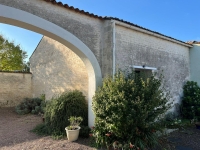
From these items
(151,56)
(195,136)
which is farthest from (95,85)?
(195,136)

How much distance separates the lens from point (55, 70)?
11.5 m

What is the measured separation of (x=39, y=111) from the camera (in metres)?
11.9

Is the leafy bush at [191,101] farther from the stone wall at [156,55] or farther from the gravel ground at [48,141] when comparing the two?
the gravel ground at [48,141]

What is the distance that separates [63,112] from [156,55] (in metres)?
6.21

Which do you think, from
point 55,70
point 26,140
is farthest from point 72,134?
point 55,70

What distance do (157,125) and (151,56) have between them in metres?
4.18

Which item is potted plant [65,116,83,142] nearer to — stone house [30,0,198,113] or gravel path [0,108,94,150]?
gravel path [0,108,94,150]

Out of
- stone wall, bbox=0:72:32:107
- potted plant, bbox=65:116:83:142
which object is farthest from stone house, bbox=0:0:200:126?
stone wall, bbox=0:72:32:107

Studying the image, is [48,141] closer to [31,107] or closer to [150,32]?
[31,107]

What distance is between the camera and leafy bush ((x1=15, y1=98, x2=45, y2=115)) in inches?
469

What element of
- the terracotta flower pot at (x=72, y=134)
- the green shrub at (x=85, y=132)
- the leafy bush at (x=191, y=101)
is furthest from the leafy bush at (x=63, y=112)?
the leafy bush at (x=191, y=101)

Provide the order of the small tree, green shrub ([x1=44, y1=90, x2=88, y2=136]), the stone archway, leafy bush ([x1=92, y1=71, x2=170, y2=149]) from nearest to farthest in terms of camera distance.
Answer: the stone archway → leafy bush ([x1=92, y1=71, x2=170, y2=149]) → green shrub ([x1=44, y1=90, x2=88, y2=136]) → the small tree

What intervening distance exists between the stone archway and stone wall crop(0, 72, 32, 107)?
31.4 feet

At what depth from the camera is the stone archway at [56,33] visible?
5241mm
